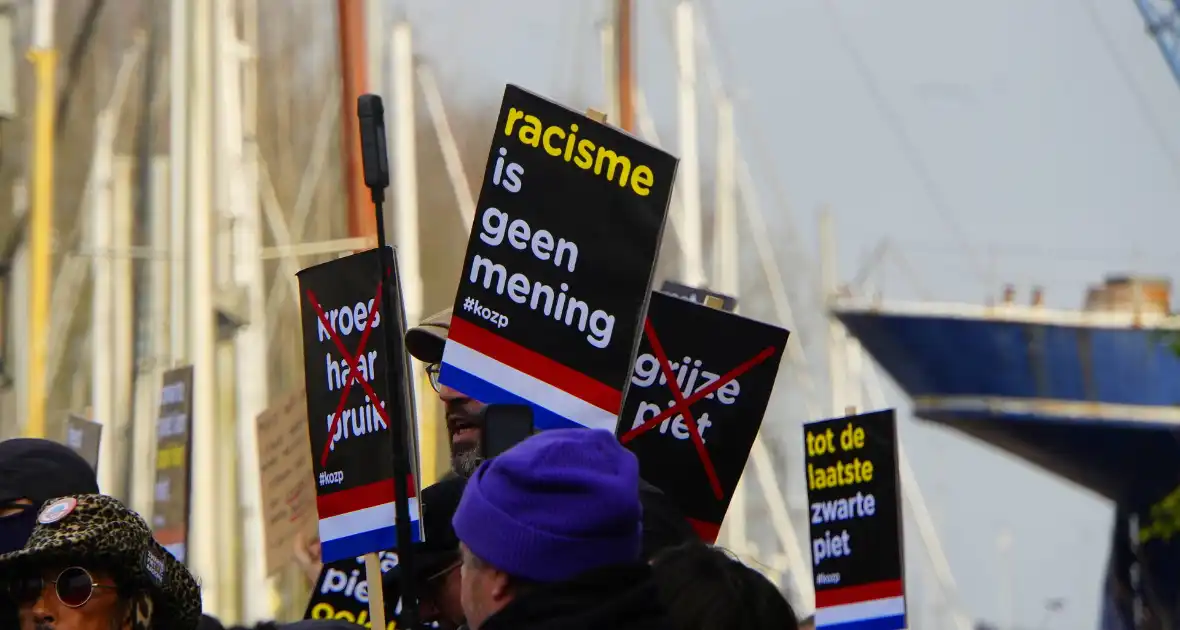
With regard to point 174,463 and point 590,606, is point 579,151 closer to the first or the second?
point 590,606

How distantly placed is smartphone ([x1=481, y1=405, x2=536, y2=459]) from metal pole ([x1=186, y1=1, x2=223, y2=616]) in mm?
14417

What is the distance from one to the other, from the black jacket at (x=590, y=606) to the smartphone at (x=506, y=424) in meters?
1.24

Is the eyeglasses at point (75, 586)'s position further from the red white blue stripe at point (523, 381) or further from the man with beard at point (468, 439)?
the red white blue stripe at point (523, 381)

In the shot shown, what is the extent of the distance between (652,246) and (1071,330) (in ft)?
89.5

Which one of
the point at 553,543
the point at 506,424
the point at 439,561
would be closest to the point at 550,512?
the point at 553,543

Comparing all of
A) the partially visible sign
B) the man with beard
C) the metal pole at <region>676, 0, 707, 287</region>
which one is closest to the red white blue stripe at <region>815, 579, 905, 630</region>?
the man with beard

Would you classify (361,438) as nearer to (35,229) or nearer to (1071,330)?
(35,229)

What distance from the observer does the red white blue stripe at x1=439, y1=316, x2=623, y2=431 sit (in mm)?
4914

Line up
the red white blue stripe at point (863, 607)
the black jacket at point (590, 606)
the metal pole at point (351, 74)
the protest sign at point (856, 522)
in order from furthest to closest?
1. the metal pole at point (351, 74)
2. the protest sign at point (856, 522)
3. the red white blue stripe at point (863, 607)
4. the black jacket at point (590, 606)

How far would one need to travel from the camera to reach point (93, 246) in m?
24.6

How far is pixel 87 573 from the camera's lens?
3.71 m

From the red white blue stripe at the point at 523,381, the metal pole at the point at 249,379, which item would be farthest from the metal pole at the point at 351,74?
the red white blue stripe at the point at 523,381

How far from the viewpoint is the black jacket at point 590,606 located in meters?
2.92

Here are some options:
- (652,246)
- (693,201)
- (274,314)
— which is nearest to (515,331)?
(652,246)
